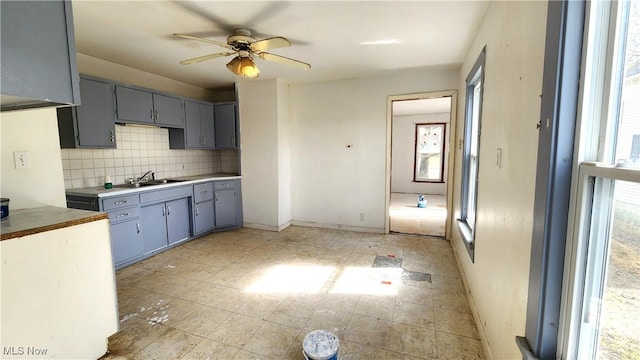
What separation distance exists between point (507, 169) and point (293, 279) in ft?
6.85

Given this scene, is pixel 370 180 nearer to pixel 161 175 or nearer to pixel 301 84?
pixel 301 84

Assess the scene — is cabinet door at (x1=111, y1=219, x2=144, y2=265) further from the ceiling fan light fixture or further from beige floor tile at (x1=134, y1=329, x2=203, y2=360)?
the ceiling fan light fixture

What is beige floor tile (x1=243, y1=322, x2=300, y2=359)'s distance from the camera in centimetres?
173

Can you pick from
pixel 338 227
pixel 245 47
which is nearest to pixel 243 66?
pixel 245 47

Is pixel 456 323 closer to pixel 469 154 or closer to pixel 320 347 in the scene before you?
pixel 320 347

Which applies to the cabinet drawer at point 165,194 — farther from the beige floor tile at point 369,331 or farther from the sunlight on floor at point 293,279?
the beige floor tile at point 369,331

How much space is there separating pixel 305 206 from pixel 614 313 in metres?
3.92

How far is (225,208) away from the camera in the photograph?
4.24 m

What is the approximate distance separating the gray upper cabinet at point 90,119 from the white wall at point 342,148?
7.94 ft

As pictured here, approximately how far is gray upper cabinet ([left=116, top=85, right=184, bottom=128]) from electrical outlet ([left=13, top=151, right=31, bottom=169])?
142 centimetres

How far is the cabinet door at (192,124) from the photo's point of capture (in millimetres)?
3947

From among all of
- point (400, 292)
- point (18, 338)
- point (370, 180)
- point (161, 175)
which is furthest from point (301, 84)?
point (18, 338)

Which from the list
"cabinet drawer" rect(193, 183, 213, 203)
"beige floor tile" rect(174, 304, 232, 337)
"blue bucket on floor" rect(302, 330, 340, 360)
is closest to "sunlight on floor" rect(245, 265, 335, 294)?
"beige floor tile" rect(174, 304, 232, 337)

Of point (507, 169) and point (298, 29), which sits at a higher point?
point (298, 29)
